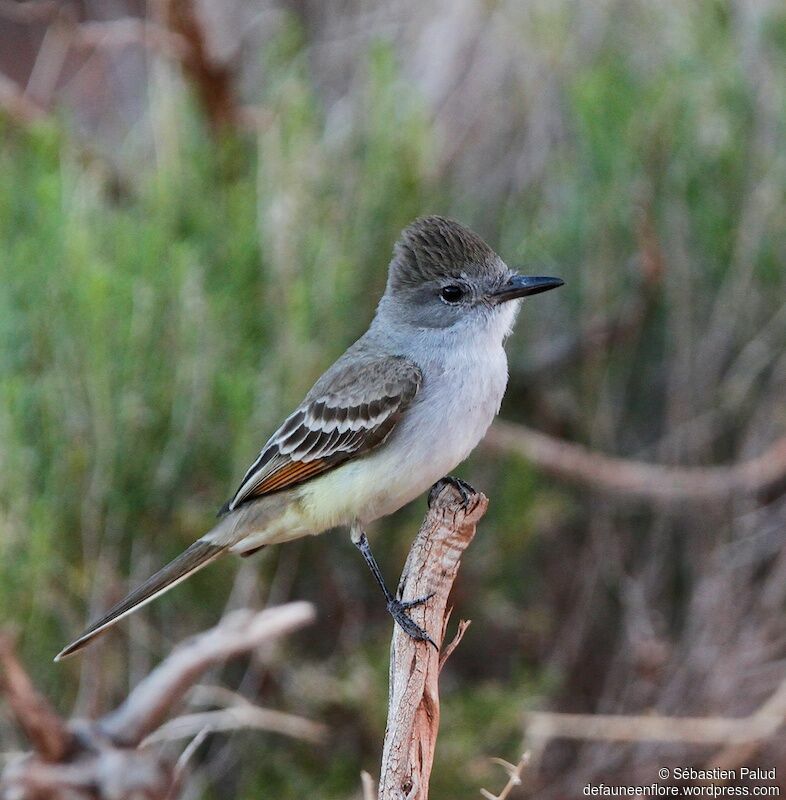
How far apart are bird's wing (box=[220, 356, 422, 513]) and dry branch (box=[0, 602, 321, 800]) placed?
1.29ft

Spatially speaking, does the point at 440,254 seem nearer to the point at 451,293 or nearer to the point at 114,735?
the point at 451,293

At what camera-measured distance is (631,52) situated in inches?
227

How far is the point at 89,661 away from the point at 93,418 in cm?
86

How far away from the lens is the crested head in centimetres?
351

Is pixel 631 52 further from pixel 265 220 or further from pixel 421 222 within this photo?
pixel 421 222

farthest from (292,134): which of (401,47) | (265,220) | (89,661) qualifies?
(89,661)

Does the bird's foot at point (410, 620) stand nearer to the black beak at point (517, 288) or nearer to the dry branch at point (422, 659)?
the dry branch at point (422, 659)

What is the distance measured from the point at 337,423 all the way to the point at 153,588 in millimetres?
696

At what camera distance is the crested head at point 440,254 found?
351 centimetres

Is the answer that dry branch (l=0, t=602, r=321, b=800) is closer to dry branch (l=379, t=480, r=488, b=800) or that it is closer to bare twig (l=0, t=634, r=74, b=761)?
bare twig (l=0, t=634, r=74, b=761)

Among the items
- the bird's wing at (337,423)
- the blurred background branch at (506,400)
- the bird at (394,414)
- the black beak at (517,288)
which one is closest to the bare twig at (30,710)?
the bird at (394,414)

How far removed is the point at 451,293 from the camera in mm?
3537

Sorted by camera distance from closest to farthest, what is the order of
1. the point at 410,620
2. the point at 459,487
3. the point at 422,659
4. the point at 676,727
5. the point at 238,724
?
the point at 422,659
the point at 410,620
the point at 459,487
the point at 238,724
the point at 676,727

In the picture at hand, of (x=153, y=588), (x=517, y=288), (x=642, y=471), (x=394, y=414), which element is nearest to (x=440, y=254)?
(x=517, y=288)
